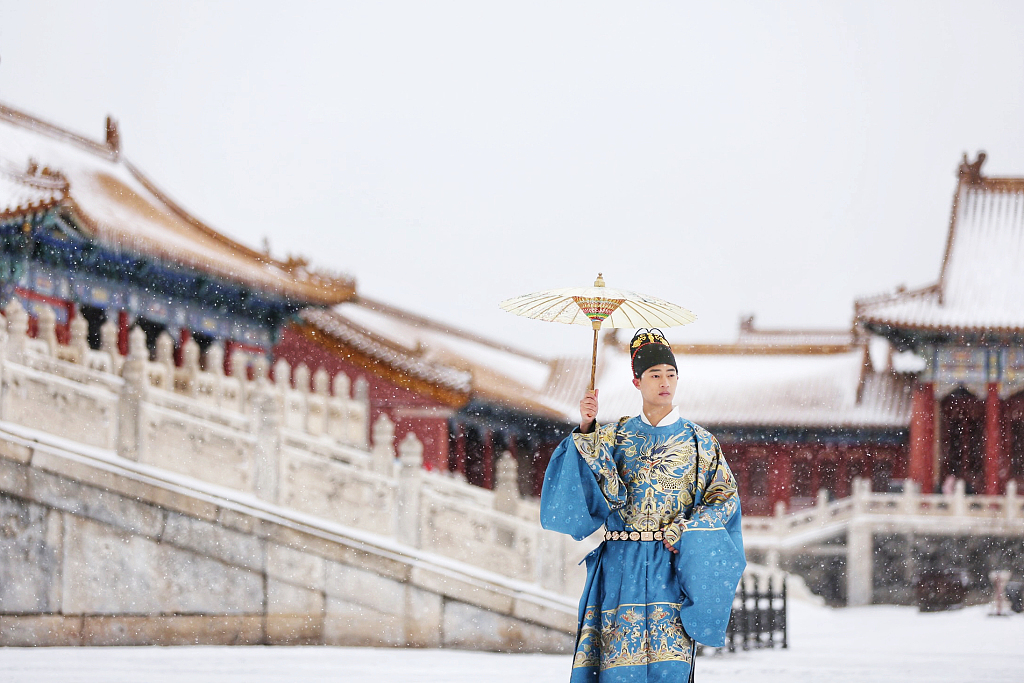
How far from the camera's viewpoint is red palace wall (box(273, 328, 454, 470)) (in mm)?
10945

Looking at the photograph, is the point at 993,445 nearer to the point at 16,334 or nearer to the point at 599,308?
the point at 599,308

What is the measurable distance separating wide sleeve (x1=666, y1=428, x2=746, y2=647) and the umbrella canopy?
732 mm

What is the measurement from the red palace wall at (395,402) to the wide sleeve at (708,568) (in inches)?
299

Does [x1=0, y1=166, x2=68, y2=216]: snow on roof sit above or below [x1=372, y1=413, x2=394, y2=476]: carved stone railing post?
above

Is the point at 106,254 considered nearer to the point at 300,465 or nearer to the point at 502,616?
the point at 300,465

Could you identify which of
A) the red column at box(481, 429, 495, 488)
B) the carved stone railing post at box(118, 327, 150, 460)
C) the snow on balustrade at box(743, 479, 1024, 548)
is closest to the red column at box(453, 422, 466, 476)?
the red column at box(481, 429, 495, 488)

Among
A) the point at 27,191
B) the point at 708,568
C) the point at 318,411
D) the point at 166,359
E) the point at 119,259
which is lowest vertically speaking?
the point at 708,568

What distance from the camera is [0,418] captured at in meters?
6.41

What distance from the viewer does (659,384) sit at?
3.44 metres

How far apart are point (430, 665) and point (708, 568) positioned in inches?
114

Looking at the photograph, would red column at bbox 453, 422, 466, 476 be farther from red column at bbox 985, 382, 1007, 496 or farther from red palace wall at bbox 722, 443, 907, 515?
red column at bbox 985, 382, 1007, 496

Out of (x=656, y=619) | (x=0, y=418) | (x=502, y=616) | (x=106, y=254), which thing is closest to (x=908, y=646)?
(x=502, y=616)

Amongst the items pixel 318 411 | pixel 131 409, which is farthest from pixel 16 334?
pixel 318 411

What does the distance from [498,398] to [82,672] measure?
6.88 meters
